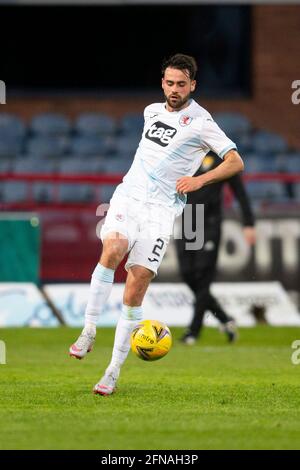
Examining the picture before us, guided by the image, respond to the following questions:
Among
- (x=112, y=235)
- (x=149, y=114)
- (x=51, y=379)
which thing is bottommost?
(x=51, y=379)

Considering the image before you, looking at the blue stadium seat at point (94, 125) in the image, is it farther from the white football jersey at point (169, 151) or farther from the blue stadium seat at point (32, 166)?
the white football jersey at point (169, 151)

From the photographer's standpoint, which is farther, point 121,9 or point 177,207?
point 121,9

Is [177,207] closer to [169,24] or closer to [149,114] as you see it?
[149,114]

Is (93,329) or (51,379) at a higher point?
(93,329)

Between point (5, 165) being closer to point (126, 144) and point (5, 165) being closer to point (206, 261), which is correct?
point (126, 144)

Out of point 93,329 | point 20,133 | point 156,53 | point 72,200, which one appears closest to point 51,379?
point 93,329

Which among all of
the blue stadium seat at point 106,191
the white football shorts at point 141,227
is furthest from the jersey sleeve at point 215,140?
the blue stadium seat at point 106,191

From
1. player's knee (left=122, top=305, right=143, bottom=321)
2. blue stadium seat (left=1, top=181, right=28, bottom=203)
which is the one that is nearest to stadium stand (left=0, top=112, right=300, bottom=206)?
blue stadium seat (left=1, top=181, right=28, bottom=203)

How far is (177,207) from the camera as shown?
31.4 feet

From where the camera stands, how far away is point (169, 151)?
9492 millimetres

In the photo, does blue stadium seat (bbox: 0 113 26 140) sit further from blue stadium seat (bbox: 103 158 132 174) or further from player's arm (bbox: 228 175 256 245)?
player's arm (bbox: 228 175 256 245)

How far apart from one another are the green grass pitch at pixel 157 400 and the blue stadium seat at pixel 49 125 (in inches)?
400
